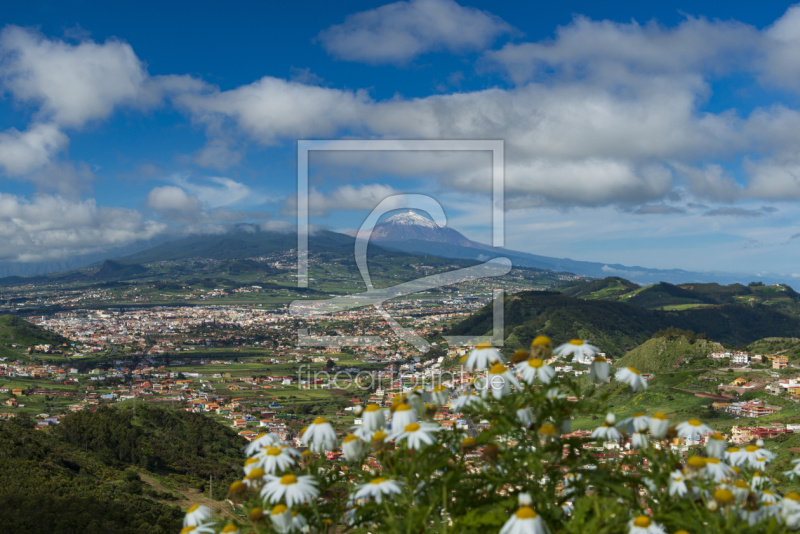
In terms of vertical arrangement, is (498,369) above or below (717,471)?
above

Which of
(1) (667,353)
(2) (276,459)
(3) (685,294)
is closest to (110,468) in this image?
(2) (276,459)

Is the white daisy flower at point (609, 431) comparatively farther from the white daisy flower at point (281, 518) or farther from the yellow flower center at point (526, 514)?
the white daisy flower at point (281, 518)

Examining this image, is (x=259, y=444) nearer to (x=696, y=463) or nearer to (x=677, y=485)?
(x=677, y=485)

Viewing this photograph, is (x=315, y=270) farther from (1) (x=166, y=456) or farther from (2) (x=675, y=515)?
(2) (x=675, y=515)

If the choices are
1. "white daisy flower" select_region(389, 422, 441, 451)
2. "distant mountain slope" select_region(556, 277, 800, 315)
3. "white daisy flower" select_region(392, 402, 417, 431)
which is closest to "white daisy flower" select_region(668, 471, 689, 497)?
"white daisy flower" select_region(389, 422, 441, 451)

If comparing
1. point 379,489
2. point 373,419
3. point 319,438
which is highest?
point 373,419

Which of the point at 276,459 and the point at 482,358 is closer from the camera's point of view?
the point at 276,459
